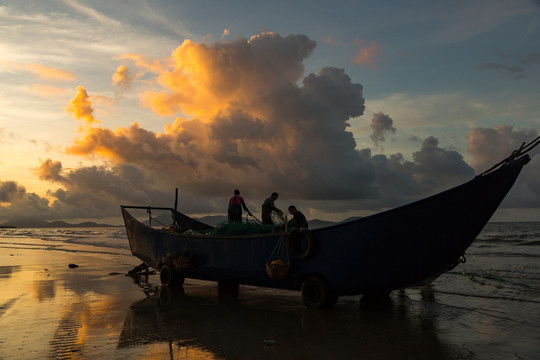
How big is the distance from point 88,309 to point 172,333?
11.1 feet

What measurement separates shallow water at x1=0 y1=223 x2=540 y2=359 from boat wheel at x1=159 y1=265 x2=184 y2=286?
41 cm

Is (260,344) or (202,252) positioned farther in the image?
(202,252)

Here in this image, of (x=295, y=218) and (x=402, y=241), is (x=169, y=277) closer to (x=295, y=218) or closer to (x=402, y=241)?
(x=295, y=218)

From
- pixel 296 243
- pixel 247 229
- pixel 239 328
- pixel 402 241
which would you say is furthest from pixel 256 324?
pixel 247 229

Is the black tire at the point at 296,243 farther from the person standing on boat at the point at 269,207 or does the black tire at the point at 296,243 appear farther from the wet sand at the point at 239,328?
the person standing on boat at the point at 269,207

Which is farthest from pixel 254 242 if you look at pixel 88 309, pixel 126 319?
pixel 88 309

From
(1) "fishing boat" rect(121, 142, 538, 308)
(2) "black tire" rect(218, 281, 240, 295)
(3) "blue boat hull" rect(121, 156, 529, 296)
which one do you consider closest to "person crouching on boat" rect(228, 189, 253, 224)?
(2) "black tire" rect(218, 281, 240, 295)

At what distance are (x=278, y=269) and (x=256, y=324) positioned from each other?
1461 mm

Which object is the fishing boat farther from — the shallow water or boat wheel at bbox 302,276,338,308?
the shallow water

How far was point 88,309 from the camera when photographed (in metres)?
9.73

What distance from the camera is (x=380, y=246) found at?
821 centimetres

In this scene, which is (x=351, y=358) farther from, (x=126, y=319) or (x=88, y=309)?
(x=88, y=309)

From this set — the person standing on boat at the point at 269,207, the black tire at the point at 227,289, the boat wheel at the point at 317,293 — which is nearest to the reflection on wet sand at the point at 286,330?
the boat wheel at the point at 317,293

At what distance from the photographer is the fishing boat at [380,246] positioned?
7777 millimetres
